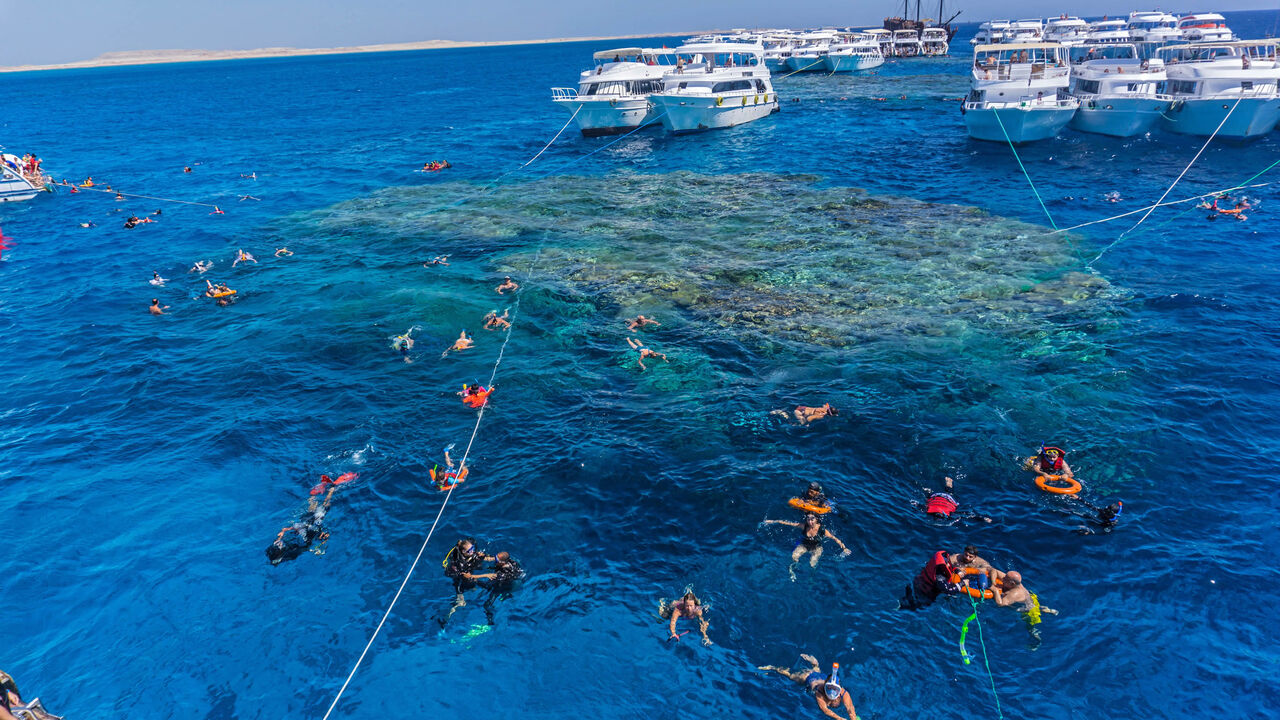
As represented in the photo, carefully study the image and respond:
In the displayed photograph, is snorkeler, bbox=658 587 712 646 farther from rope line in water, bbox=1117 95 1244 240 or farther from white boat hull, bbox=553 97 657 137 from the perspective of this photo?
white boat hull, bbox=553 97 657 137

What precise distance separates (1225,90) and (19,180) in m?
110

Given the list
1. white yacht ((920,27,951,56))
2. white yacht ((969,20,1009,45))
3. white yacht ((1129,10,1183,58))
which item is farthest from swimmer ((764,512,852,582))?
white yacht ((920,27,951,56))

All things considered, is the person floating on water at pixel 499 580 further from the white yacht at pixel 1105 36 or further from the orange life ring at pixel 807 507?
the white yacht at pixel 1105 36

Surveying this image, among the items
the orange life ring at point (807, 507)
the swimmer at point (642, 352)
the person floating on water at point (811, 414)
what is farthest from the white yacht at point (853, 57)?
the orange life ring at point (807, 507)

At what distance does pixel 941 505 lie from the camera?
17906 mm

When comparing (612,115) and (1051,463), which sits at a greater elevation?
(612,115)

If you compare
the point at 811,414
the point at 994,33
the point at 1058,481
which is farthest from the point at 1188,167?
the point at 994,33

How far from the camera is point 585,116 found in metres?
75.9

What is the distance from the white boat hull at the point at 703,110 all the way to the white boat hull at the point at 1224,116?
139 ft

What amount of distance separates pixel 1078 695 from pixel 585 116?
7404 centimetres

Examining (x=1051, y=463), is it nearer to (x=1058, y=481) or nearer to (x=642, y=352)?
(x=1058, y=481)

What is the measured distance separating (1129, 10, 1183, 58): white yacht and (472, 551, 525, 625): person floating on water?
77946 millimetres

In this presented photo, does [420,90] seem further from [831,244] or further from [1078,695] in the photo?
[1078,695]

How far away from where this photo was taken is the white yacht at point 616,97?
7500 centimetres
